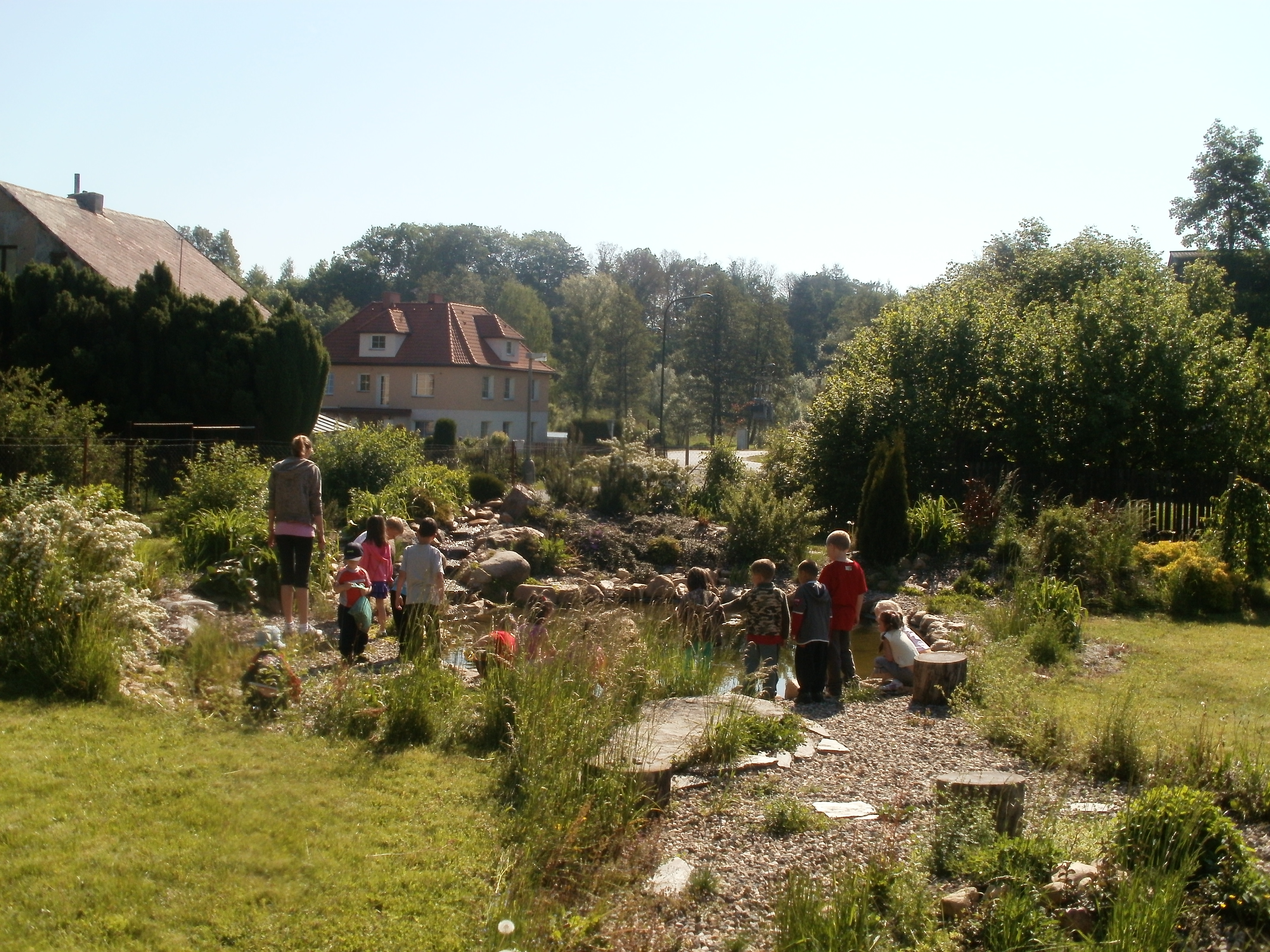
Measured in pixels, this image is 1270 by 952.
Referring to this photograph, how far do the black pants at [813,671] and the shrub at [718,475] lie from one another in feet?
40.9

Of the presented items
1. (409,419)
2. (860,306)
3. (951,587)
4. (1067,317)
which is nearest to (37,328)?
(951,587)

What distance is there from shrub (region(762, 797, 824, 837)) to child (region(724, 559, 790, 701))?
3670 millimetres

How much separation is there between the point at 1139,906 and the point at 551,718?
317 centimetres

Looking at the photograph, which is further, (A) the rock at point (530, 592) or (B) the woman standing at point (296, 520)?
(A) the rock at point (530, 592)

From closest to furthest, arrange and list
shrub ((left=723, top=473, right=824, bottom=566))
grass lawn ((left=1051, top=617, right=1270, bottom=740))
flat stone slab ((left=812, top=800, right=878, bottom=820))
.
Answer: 1. flat stone slab ((left=812, top=800, right=878, bottom=820))
2. grass lawn ((left=1051, top=617, right=1270, bottom=740))
3. shrub ((left=723, top=473, right=824, bottom=566))

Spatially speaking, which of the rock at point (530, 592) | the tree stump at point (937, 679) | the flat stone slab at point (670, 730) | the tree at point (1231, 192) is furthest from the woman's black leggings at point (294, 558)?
the tree at point (1231, 192)

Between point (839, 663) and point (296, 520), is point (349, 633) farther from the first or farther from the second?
point (839, 663)

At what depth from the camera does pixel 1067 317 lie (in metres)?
20.6

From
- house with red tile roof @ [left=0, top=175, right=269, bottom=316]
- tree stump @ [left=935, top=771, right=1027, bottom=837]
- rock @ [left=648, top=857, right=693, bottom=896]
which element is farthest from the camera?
house with red tile roof @ [left=0, top=175, right=269, bottom=316]

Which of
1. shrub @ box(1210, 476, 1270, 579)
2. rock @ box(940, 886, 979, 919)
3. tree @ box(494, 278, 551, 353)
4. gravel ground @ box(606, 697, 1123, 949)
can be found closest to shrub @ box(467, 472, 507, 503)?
shrub @ box(1210, 476, 1270, 579)

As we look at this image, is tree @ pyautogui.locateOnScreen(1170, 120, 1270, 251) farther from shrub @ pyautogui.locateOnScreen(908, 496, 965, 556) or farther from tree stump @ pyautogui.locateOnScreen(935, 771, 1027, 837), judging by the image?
tree stump @ pyautogui.locateOnScreen(935, 771, 1027, 837)

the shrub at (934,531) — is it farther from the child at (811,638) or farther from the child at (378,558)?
the child at (378,558)

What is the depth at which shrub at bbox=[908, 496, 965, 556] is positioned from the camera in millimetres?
17500

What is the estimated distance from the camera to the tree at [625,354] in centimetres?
6650
